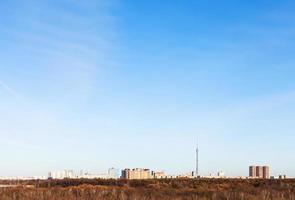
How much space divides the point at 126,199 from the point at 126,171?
3944 inches

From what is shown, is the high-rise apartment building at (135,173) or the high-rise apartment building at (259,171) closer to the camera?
the high-rise apartment building at (135,173)

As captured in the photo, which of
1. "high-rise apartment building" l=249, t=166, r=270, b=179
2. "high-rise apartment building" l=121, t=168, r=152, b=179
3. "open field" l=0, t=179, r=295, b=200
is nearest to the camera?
"open field" l=0, t=179, r=295, b=200

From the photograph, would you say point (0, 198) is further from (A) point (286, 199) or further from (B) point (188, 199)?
(A) point (286, 199)

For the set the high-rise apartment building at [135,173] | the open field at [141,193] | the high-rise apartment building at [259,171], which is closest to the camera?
→ the open field at [141,193]

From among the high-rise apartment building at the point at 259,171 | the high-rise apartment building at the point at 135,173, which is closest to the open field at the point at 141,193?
the high-rise apartment building at the point at 135,173

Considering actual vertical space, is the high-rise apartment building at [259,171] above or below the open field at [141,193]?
below

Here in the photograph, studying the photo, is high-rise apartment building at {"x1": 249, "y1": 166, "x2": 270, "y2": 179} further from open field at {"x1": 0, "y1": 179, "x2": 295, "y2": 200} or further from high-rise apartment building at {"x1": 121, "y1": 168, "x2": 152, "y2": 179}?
open field at {"x1": 0, "y1": 179, "x2": 295, "y2": 200}

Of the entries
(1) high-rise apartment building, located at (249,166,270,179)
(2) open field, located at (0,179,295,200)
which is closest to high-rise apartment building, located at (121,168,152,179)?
(1) high-rise apartment building, located at (249,166,270,179)

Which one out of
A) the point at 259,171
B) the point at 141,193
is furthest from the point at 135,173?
the point at 141,193

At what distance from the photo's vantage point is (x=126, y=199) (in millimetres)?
20609

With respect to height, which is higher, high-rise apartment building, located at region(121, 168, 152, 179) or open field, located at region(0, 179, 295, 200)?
open field, located at region(0, 179, 295, 200)

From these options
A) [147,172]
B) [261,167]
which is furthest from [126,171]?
[261,167]

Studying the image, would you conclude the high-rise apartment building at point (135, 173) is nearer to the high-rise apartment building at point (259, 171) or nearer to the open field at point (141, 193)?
the high-rise apartment building at point (259, 171)

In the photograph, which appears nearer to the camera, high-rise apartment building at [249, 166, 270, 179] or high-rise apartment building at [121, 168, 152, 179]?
high-rise apartment building at [121, 168, 152, 179]
